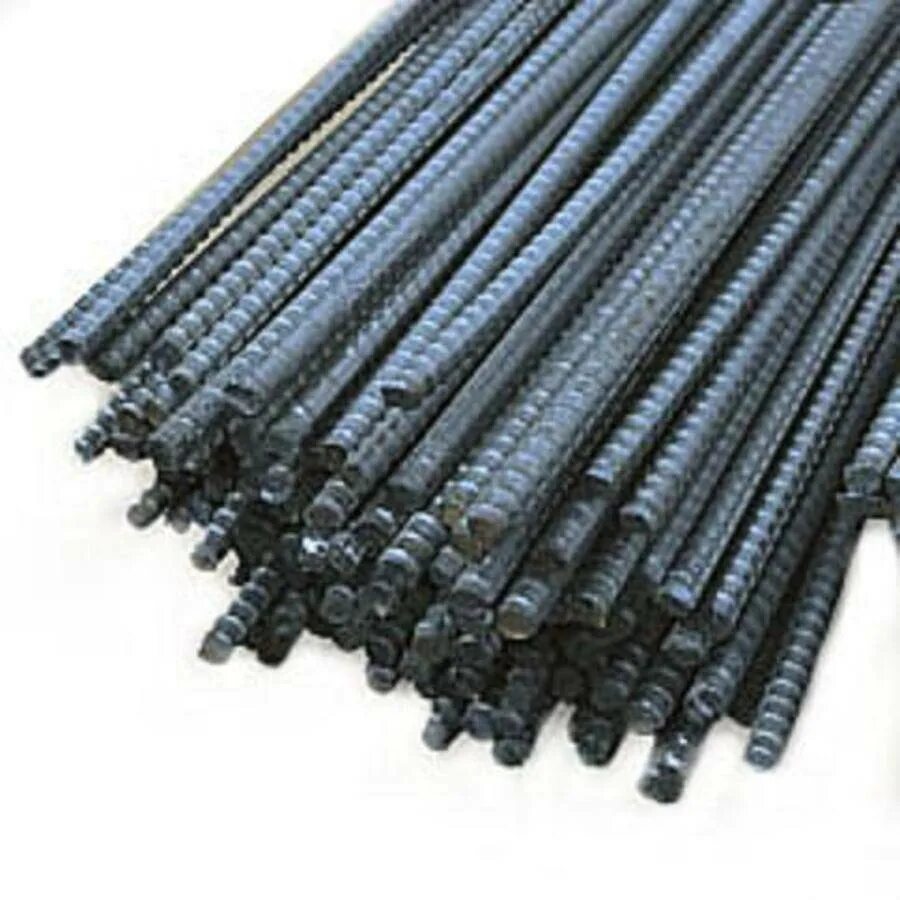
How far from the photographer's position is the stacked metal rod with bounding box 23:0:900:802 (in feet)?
4.47

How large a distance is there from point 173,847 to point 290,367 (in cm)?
38

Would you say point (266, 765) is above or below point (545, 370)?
below

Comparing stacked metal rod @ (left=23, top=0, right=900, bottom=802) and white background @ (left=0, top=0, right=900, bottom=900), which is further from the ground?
stacked metal rod @ (left=23, top=0, right=900, bottom=802)

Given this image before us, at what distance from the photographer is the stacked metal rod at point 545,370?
1.36m

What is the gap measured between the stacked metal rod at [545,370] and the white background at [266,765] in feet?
0.11

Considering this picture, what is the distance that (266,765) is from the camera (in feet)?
4.84

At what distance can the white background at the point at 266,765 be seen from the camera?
1.36 metres

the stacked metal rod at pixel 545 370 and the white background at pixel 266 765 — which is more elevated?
the stacked metal rod at pixel 545 370

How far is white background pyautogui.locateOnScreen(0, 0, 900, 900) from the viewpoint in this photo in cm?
136

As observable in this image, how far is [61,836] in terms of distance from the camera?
1448 mm

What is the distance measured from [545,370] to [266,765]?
378 millimetres

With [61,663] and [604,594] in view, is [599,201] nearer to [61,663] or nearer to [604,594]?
[604,594]

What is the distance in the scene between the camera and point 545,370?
1434 millimetres

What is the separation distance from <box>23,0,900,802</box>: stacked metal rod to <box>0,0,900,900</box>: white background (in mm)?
33
